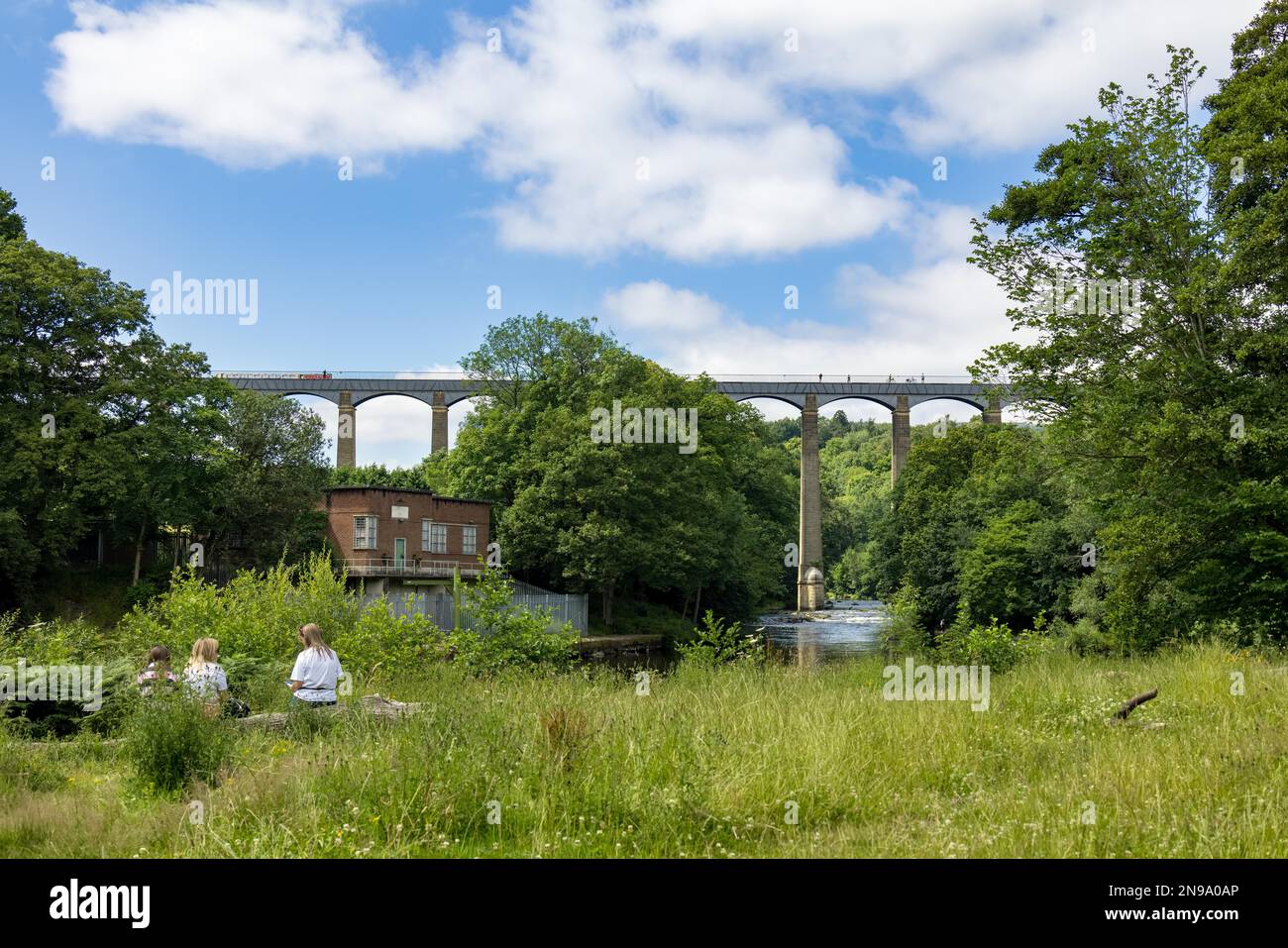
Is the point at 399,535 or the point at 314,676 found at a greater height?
the point at 399,535

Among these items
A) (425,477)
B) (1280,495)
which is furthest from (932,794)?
(425,477)

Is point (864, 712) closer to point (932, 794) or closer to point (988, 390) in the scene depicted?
point (932, 794)

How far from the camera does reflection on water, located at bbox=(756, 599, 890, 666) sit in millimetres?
38550

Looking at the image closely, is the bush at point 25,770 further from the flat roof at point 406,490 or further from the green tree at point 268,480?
the flat roof at point 406,490

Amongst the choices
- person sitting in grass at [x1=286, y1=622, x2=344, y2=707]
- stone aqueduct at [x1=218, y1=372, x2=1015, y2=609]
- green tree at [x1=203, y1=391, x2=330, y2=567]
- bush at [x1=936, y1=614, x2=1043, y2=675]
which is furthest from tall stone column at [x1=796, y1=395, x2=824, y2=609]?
person sitting in grass at [x1=286, y1=622, x2=344, y2=707]

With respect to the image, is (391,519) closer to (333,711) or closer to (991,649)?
(991,649)

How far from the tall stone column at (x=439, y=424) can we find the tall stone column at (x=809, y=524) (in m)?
28.2

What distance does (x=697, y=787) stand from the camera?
6348 millimetres

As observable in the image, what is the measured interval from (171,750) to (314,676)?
A: 2.85m

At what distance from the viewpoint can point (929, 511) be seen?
54.6 m

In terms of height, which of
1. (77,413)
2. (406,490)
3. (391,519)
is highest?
(77,413)

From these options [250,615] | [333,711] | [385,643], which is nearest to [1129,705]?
[333,711]
